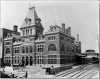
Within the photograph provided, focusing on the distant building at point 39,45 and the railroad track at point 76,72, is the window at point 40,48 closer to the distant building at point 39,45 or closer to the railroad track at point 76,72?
the distant building at point 39,45


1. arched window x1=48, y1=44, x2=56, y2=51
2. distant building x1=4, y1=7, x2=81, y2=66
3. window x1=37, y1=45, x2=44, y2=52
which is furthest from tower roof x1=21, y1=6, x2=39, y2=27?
arched window x1=48, y1=44, x2=56, y2=51

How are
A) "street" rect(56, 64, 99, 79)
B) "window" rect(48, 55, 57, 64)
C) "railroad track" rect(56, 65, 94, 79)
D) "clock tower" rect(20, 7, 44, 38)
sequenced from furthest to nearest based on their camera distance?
1. "clock tower" rect(20, 7, 44, 38)
2. "window" rect(48, 55, 57, 64)
3. "railroad track" rect(56, 65, 94, 79)
4. "street" rect(56, 64, 99, 79)

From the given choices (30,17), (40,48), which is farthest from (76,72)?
(30,17)

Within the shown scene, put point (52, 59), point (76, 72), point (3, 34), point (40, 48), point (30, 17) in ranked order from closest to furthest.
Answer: point (76, 72), point (52, 59), point (30, 17), point (40, 48), point (3, 34)

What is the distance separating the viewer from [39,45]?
5918 mm

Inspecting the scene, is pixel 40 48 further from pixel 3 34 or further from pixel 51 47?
pixel 3 34

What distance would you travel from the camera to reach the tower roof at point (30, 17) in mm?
5592

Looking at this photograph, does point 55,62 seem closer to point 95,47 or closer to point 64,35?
point 64,35

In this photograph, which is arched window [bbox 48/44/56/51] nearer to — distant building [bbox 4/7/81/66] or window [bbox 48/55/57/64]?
distant building [bbox 4/7/81/66]

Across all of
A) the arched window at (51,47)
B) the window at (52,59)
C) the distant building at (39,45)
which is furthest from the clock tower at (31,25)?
the window at (52,59)

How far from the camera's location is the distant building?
523cm

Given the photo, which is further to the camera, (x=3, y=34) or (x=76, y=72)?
(x=3, y=34)

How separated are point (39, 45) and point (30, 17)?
137cm

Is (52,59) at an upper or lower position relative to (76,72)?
upper
